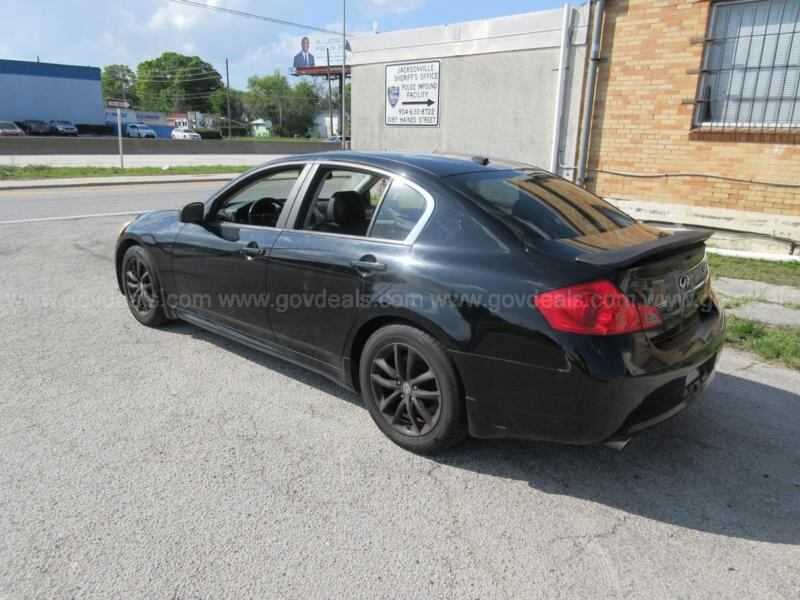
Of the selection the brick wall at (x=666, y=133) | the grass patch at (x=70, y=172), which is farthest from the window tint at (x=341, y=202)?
the grass patch at (x=70, y=172)

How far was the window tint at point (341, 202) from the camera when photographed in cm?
363

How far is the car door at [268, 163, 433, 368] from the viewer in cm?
329

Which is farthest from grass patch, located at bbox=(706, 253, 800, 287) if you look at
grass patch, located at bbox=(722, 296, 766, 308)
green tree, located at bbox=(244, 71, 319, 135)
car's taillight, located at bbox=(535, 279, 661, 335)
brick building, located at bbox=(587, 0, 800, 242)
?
green tree, located at bbox=(244, 71, 319, 135)

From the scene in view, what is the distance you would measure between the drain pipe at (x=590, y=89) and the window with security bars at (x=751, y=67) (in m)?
1.47

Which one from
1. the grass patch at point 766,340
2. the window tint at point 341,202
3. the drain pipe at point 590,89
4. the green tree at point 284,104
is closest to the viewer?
the window tint at point 341,202

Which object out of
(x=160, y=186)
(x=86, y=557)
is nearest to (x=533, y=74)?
(x=86, y=557)

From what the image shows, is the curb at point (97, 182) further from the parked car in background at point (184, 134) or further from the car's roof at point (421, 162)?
the parked car in background at point (184, 134)

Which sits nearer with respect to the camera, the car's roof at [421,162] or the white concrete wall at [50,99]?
the car's roof at [421,162]

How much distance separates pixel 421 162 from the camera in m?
3.56

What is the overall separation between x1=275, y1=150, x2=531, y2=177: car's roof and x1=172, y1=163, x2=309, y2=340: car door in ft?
1.04

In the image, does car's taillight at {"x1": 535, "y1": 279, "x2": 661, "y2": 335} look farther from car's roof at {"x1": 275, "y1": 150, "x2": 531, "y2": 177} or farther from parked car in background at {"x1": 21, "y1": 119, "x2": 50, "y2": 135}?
parked car in background at {"x1": 21, "y1": 119, "x2": 50, "y2": 135}

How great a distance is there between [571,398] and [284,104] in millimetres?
119800

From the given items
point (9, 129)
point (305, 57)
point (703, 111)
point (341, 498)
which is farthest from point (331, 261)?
point (305, 57)

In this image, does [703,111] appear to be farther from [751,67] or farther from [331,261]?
[331,261]
